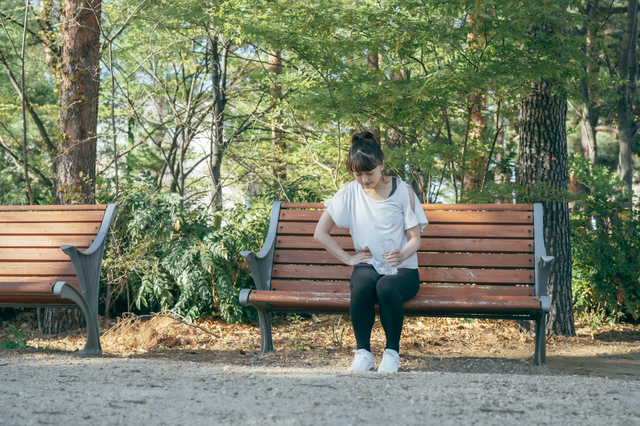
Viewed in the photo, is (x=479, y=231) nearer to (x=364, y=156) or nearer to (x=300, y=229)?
(x=364, y=156)

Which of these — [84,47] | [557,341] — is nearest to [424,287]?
[557,341]

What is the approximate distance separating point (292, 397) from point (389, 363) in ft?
3.01

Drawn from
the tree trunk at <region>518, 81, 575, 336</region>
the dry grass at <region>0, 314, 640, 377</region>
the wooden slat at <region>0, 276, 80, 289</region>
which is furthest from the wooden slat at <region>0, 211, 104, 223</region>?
the tree trunk at <region>518, 81, 575, 336</region>

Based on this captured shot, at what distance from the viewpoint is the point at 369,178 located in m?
3.27

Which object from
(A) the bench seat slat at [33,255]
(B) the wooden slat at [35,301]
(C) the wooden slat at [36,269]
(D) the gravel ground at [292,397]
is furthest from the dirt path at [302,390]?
(A) the bench seat slat at [33,255]

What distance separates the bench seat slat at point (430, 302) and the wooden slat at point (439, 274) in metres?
0.43

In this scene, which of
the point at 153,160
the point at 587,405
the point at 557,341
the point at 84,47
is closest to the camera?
the point at 587,405

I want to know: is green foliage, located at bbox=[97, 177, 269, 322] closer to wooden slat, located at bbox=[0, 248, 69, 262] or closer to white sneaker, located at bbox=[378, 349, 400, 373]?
wooden slat, located at bbox=[0, 248, 69, 262]

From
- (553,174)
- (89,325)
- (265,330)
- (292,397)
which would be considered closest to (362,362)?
(292,397)

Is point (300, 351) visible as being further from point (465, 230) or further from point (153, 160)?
point (153, 160)

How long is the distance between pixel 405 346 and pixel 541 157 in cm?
227

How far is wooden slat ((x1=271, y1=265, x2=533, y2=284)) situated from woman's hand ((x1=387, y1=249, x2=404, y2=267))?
23.7 inches

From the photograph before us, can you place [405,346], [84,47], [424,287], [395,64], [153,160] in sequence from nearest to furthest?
[424,287] → [405,346] → [84,47] → [395,64] → [153,160]

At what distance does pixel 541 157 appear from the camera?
520 centimetres
